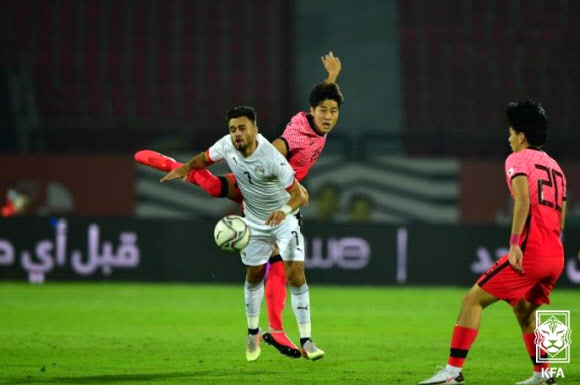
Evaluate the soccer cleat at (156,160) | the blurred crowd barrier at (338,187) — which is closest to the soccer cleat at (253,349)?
the soccer cleat at (156,160)

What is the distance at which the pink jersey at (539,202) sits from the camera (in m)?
7.41

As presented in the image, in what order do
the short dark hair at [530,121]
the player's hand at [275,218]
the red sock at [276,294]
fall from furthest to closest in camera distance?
the red sock at [276,294] → the player's hand at [275,218] → the short dark hair at [530,121]

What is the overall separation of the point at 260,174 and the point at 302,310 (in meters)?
1.18

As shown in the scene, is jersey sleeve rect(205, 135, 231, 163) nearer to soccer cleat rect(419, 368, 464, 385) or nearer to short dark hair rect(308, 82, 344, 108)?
short dark hair rect(308, 82, 344, 108)

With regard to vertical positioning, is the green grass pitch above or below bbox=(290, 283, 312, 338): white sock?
below

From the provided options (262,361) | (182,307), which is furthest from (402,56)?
(262,361)

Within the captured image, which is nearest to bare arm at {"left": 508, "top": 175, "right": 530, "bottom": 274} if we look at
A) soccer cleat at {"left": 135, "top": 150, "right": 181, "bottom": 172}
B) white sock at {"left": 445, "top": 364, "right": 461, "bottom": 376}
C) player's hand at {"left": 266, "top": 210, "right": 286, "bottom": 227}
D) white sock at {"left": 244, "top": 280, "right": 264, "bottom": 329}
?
white sock at {"left": 445, "top": 364, "right": 461, "bottom": 376}

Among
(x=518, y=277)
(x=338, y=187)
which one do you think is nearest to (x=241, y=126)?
(x=518, y=277)

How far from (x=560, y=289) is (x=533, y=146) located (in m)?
10.8

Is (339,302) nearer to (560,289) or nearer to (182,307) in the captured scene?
(182,307)

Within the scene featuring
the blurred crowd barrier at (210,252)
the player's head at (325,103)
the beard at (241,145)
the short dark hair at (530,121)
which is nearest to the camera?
the short dark hair at (530,121)

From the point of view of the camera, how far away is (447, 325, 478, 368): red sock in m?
7.55

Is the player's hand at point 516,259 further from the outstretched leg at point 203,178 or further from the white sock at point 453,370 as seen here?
the outstretched leg at point 203,178

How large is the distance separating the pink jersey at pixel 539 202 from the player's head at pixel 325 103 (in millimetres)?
2300
